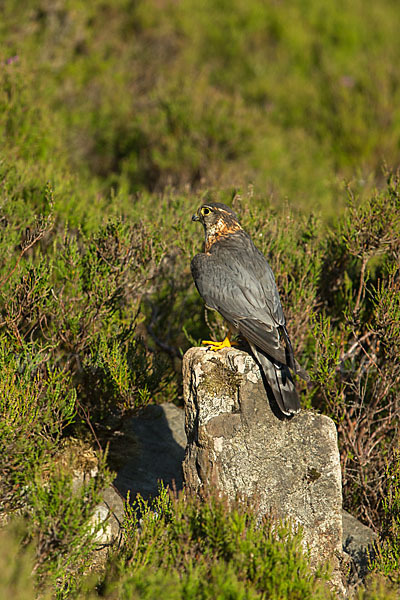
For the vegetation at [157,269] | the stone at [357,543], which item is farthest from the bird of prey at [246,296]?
the stone at [357,543]

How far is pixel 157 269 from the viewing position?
6508 millimetres

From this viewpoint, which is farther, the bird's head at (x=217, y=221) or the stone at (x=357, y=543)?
the bird's head at (x=217, y=221)

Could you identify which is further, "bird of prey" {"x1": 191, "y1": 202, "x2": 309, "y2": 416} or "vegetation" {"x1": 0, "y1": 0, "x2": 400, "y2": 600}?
"bird of prey" {"x1": 191, "y1": 202, "x2": 309, "y2": 416}

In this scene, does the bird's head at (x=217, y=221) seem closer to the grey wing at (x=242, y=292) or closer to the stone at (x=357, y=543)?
the grey wing at (x=242, y=292)

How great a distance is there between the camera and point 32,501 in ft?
12.5

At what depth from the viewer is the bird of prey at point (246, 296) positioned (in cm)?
414

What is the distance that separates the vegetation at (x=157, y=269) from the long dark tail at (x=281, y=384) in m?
0.69

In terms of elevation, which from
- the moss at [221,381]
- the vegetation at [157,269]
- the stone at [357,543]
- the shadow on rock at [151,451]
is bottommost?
the stone at [357,543]

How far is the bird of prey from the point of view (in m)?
4.14

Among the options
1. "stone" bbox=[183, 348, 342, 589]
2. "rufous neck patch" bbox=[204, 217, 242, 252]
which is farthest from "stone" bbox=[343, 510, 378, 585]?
"rufous neck patch" bbox=[204, 217, 242, 252]

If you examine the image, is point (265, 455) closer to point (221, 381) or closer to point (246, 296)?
point (221, 381)

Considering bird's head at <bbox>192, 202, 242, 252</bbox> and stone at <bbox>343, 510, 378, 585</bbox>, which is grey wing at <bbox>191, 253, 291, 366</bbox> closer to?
bird's head at <bbox>192, 202, 242, 252</bbox>

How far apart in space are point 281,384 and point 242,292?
821mm

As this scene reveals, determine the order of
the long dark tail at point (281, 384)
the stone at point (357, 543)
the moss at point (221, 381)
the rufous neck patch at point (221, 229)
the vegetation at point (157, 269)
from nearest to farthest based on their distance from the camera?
the vegetation at point (157, 269) → the long dark tail at point (281, 384) → the moss at point (221, 381) → the stone at point (357, 543) → the rufous neck patch at point (221, 229)
